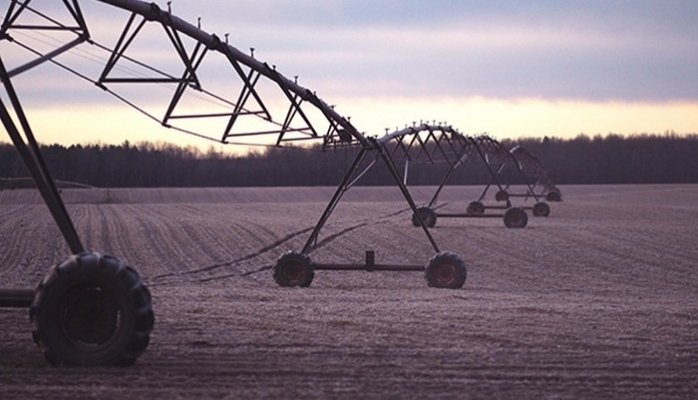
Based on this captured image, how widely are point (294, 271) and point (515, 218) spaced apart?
21556mm

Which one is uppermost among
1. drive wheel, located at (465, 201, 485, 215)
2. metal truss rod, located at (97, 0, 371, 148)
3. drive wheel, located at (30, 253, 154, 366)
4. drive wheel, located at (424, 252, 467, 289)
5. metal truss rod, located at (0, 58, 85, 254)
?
metal truss rod, located at (97, 0, 371, 148)

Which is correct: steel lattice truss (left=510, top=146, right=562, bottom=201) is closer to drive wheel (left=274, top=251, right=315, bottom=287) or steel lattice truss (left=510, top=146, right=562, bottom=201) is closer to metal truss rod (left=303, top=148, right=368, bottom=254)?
metal truss rod (left=303, top=148, right=368, bottom=254)

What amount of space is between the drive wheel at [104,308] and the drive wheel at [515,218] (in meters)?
32.0

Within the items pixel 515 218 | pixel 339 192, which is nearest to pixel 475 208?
pixel 515 218

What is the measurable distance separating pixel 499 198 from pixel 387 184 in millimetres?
37690

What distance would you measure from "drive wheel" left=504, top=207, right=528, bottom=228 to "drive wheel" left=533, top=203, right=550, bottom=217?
935cm

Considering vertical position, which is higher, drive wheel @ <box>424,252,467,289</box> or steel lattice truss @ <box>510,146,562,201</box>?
steel lattice truss @ <box>510,146,562,201</box>

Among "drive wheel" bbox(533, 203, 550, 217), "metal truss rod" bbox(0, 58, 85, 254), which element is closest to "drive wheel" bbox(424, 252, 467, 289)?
"metal truss rod" bbox(0, 58, 85, 254)

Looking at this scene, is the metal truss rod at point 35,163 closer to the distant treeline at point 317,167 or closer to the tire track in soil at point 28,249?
the tire track in soil at point 28,249

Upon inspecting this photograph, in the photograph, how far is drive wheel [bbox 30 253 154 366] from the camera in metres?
8.45

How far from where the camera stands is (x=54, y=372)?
8289mm

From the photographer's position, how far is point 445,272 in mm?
19672

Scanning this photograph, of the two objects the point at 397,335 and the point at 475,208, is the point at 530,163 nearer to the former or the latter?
the point at 475,208

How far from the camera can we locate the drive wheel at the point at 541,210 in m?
49.0
